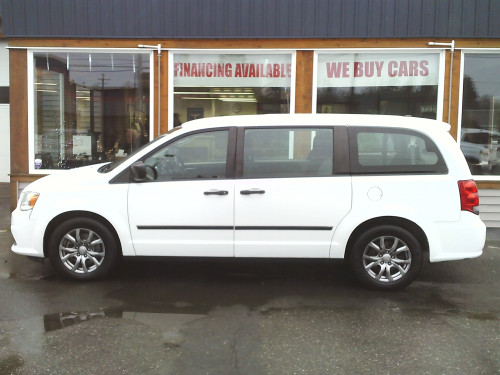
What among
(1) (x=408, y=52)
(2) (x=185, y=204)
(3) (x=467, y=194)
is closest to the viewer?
(3) (x=467, y=194)

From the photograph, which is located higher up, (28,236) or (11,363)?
(28,236)

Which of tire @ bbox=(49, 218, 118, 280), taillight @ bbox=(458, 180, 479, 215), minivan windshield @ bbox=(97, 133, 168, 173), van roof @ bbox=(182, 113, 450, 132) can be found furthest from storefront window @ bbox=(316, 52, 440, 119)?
tire @ bbox=(49, 218, 118, 280)

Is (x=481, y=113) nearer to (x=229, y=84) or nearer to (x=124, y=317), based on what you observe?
(x=229, y=84)

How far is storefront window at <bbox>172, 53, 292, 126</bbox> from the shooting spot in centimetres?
882

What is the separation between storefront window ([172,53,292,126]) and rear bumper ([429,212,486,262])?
4346 millimetres

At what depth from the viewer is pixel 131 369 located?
354 centimetres

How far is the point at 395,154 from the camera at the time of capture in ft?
17.1

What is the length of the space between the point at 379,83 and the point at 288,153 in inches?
164

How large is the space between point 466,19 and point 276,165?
5.10m

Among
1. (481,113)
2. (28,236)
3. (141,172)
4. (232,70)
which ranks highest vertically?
(232,70)

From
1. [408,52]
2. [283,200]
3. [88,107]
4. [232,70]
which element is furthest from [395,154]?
[88,107]

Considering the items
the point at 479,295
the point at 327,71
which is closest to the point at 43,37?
the point at 327,71

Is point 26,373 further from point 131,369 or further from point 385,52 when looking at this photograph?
point 385,52

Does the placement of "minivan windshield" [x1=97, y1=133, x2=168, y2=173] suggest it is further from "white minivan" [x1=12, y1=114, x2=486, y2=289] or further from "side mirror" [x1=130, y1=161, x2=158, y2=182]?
"side mirror" [x1=130, y1=161, x2=158, y2=182]
